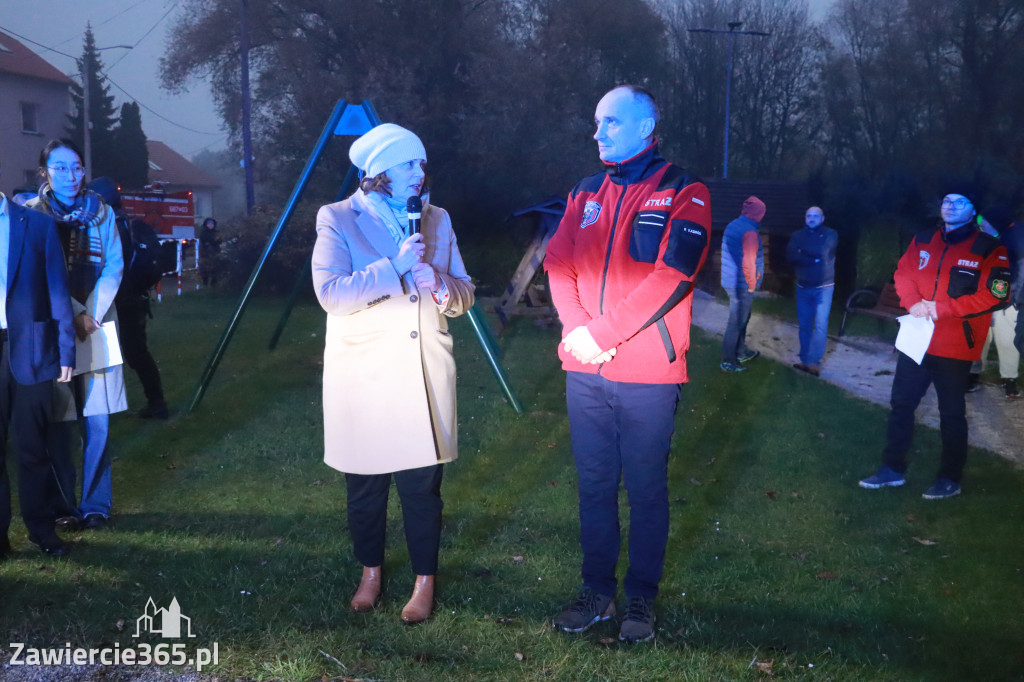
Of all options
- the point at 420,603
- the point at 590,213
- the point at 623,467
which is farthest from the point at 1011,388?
the point at 420,603

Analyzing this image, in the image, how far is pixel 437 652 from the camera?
3.18 metres

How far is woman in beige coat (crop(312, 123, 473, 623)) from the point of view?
121 inches

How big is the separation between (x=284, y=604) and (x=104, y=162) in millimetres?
38260

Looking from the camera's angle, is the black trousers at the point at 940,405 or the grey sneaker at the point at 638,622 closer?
the grey sneaker at the point at 638,622

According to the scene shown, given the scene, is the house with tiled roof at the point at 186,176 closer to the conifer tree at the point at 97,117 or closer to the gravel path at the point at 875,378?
the conifer tree at the point at 97,117

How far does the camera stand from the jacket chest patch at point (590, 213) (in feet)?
10.2

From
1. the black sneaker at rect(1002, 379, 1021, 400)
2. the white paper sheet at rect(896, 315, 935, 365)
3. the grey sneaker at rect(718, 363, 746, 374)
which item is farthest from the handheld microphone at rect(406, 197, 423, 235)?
the black sneaker at rect(1002, 379, 1021, 400)

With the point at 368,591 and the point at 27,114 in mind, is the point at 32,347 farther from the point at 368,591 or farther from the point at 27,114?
the point at 27,114

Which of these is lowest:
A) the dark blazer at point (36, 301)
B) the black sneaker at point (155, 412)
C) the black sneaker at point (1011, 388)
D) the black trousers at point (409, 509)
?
the black sneaker at point (155, 412)

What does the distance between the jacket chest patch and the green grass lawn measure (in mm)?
1588

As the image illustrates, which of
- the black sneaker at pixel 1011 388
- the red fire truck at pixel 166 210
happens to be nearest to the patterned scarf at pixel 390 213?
the black sneaker at pixel 1011 388

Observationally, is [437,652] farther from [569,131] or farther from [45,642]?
[569,131]

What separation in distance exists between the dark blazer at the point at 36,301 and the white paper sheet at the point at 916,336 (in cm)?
441

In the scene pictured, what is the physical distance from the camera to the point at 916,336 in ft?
16.1
